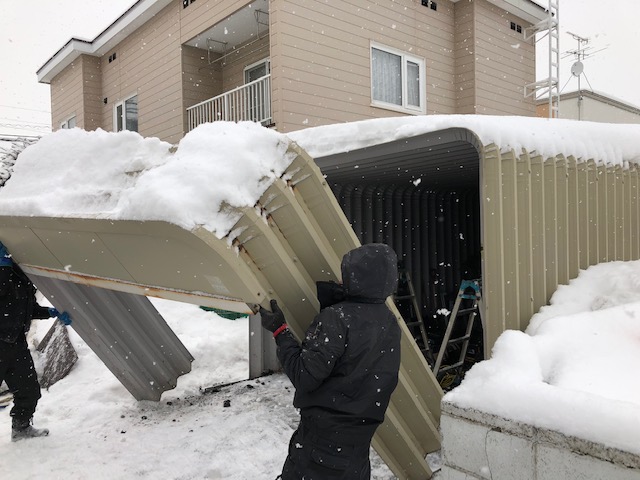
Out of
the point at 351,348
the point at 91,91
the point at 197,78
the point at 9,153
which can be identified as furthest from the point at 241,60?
the point at 351,348

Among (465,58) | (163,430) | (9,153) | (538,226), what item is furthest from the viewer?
(465,58)

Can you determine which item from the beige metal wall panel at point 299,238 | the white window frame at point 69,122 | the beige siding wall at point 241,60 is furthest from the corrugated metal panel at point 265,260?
the white window frame at point 69,122

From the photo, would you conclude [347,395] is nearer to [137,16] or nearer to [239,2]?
[239,2]

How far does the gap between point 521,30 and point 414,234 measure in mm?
8798

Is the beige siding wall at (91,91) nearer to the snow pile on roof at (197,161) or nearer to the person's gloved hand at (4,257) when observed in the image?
the person's gloved hand at (4,257)

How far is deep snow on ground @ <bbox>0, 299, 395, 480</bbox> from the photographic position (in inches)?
145

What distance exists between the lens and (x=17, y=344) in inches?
163

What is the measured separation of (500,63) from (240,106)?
656 cm

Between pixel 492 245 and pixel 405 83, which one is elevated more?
pixel 405 83

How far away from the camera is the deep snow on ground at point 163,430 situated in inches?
145

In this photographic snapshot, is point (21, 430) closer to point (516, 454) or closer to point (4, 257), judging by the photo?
point (4, 257)

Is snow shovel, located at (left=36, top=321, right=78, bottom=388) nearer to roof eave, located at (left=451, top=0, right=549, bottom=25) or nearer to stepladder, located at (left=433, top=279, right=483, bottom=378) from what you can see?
stepladder, located at (left=433, top=279, right=483, bottom=378)

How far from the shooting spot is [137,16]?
436 inches

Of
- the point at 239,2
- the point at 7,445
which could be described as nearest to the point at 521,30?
the point at 239,2
